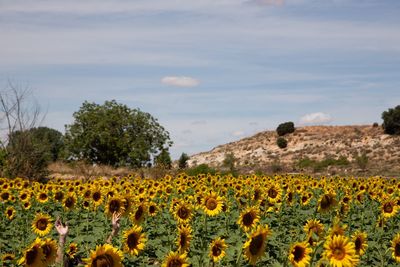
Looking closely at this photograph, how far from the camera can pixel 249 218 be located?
7.55 metres

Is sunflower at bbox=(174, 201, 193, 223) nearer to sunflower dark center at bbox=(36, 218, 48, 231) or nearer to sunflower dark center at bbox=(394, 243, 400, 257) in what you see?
sunflower dark center at bbox=(36, 218, 48, 231)

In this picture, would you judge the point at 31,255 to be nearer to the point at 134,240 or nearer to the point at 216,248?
the point at 134,240

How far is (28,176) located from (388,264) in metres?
19.9

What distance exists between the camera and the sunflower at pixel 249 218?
7.50m

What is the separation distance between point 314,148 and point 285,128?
43.7 ft

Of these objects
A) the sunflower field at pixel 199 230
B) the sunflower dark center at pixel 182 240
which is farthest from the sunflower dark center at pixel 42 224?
the sunflower dark center at pixel 182 240

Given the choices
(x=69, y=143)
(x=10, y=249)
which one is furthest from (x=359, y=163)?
(x=10, y=249)

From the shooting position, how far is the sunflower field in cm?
593

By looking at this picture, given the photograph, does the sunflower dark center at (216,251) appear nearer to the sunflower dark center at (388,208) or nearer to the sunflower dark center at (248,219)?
the sunflower dark center at (248,219)

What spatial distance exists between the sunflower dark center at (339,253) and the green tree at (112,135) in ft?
112

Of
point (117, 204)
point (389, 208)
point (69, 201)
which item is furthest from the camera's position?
point (69, 201)

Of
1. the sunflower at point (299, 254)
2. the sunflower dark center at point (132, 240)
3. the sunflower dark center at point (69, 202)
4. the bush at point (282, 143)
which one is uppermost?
the bush at point (282, 143)

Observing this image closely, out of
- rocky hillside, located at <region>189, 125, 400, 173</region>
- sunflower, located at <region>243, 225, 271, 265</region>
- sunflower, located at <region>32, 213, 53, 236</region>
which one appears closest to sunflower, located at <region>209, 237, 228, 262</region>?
sunflower, located at <region>243, 225, 271, 265</region>

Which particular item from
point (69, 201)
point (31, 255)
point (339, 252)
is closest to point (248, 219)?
point (339, 252)
